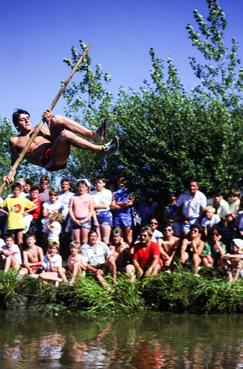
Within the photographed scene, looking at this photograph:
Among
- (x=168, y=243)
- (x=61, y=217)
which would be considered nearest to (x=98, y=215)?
(x=61, y=217)

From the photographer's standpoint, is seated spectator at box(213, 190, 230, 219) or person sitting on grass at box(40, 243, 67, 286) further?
seated spectator at box(213, 190, 230, 219)

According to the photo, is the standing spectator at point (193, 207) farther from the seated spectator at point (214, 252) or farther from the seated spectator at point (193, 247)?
the seated spectator at point (214, 252)

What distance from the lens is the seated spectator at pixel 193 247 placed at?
11.9 metres

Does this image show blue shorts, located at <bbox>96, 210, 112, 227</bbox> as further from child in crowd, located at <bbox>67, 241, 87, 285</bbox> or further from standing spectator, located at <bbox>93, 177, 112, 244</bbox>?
child in crowd, located at <bbox>67, 241, 87, 285</bbox>

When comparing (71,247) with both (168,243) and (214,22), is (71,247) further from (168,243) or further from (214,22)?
(214,22)

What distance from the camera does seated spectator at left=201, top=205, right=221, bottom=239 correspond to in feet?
40.8

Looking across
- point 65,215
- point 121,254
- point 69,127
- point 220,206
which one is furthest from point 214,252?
point 69,127

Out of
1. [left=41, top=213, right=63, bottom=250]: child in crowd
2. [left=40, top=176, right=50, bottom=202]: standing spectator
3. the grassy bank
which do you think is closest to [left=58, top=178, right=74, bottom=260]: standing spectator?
[left=41, top=213, right=63, bottom=250]: child in crowd

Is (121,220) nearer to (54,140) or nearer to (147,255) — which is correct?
(147,255)

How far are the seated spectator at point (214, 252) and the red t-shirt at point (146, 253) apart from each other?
740mm

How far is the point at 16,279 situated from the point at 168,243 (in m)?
2.38

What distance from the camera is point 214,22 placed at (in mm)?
18453

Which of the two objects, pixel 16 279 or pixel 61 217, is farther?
pixel 61 217

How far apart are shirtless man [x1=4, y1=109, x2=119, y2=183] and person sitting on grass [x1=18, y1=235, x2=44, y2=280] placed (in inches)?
205
